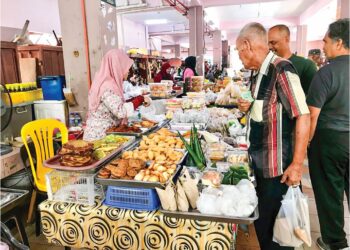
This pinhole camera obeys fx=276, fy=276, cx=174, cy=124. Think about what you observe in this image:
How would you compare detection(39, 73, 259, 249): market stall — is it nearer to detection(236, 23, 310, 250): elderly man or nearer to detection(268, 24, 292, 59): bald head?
detection(236, 23, 310, 250): elderly man

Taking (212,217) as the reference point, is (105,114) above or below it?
above

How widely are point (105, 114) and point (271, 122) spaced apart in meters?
1.65

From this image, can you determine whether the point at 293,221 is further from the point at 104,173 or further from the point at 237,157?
the point at 104,173

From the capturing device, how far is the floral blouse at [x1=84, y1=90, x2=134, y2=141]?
2.62 m

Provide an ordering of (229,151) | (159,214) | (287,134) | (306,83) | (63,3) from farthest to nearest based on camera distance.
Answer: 1. (63,3)
2. (306,83)
3. (229,151)
4. (287,134)
5. (159,214)

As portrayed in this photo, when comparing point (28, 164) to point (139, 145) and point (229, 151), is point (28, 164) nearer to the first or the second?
point (139, 145)

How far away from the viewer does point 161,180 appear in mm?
1579

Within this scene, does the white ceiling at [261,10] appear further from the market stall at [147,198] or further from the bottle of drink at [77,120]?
the market stall at [147,198]

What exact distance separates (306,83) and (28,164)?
3.00m

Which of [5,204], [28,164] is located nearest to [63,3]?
[28,164]

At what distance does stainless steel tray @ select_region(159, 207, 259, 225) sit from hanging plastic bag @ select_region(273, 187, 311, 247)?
1.23ft

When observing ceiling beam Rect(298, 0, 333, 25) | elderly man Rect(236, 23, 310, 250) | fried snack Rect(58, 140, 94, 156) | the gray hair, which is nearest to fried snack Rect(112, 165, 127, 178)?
fried snack Rect(58, 140, 94, 156)

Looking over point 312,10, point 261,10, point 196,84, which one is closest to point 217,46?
point 261,10

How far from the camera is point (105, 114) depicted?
275 centimetres
